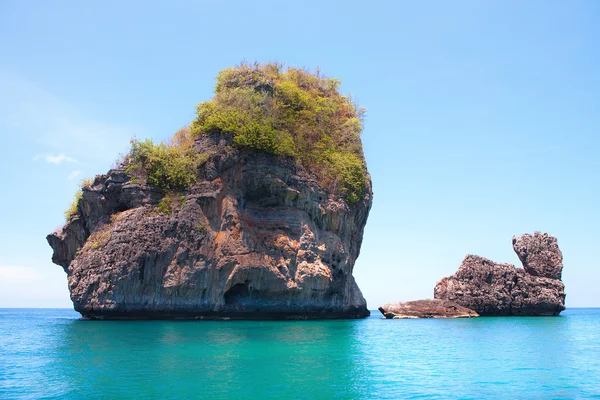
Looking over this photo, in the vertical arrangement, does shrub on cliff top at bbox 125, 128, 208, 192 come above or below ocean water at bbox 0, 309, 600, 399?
above

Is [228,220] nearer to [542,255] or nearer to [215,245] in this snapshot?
[215,245]

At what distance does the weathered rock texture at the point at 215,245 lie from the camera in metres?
33.3

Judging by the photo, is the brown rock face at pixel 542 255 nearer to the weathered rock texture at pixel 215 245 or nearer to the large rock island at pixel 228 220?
the large rock island at pixel 228 220

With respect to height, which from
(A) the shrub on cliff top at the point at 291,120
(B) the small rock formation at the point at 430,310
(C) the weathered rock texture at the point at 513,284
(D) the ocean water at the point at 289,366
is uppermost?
(A) the shrub on cliff top at the point at 291,120

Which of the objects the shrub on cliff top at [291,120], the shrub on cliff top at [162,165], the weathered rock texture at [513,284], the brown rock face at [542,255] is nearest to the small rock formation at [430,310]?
the weathered rock texture at [513,284]

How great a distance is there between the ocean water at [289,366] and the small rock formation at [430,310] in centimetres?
1811

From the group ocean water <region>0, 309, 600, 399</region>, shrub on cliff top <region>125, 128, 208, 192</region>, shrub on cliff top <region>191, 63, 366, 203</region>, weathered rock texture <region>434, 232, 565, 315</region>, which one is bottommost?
ocean water <region>0, 309, 600, 399</region>

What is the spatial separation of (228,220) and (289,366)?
64.2ft

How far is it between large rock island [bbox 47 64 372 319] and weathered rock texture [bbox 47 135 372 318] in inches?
3.0

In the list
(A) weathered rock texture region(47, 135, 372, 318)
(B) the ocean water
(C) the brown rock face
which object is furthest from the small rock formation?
(B) the ocean water

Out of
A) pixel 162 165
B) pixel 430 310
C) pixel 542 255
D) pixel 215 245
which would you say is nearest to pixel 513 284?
pixel 542 255

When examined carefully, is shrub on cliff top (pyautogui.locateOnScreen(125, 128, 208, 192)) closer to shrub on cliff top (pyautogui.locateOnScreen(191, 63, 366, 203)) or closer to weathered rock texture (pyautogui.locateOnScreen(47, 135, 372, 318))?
weathered rock texture (pyautogui.locateOnScreen(47, 135, 372, 318))

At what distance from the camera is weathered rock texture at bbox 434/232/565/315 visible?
45.9 m

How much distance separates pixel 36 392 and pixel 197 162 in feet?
79.5
